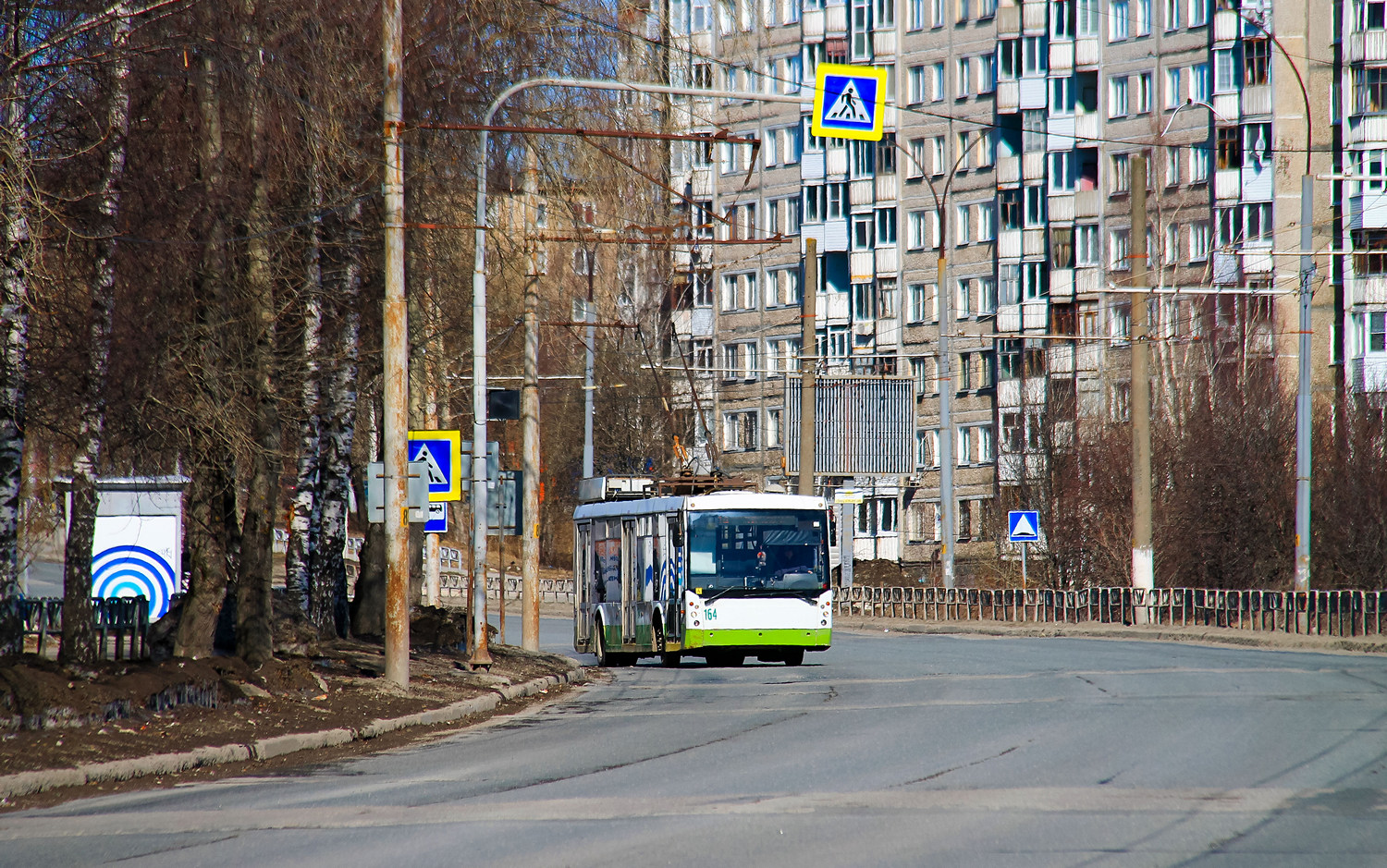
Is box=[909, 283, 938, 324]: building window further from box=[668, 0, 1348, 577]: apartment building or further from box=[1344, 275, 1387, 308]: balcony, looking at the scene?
box=[1344, 275, 1387, 308]: balcony

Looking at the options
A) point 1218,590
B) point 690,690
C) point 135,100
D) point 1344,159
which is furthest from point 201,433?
point 1344,159

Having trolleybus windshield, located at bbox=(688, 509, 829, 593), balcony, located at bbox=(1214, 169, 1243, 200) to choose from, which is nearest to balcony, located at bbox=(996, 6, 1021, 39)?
balcony, located at bbox=(1214, 169, 1243, 200)

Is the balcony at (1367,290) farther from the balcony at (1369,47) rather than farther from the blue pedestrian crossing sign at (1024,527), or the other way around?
the blue pedestrian crossing sign at (1024,527)

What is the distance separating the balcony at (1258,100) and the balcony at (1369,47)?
10.3 ft

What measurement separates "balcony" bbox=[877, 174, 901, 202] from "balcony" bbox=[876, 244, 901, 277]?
82.0 inches

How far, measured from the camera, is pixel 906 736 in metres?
15.8

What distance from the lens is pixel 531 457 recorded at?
30578 millimetres

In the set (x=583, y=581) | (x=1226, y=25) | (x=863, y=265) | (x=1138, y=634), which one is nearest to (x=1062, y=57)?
(x=1226, y=25)

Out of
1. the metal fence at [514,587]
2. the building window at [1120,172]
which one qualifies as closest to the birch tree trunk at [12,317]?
the metal fence at [514,587]

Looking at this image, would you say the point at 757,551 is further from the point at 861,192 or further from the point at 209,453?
the point at 861,192

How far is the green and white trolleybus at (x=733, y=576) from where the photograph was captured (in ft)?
93.7

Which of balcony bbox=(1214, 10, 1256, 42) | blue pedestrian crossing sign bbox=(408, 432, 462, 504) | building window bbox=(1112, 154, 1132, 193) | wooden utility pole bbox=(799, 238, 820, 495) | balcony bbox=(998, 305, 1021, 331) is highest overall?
balcony bbox=(1214, 10, 1256, 42)

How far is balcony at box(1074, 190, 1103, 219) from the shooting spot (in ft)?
235

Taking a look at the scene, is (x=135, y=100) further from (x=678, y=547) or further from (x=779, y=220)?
(x=779, y=220)
